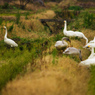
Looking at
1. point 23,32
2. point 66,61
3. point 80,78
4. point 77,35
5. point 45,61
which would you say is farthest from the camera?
point 23,32

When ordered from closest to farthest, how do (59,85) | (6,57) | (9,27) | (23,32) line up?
(59,85)
(6,57)
(9,27)
(23,32)

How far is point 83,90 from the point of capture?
5.43 m

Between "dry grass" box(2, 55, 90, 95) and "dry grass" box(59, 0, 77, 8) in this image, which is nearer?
"dry grass" box(2, 55, 90, 95)

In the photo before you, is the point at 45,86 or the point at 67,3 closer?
the point at 45,86

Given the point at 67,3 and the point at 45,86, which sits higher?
the point at 67,3

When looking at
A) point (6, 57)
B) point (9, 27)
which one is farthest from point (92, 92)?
point (9, 27)

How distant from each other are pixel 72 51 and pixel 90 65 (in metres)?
1.22

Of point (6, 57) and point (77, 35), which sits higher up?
point (77, 35)

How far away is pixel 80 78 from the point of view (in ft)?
20.4

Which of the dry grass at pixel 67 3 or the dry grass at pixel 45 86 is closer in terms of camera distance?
the dry grass at pixel 45 86

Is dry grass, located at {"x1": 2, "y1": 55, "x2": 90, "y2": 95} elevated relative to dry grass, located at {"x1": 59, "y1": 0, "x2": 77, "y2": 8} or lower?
lower

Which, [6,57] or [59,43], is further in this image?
[6,57]

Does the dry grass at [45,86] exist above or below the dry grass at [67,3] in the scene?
below

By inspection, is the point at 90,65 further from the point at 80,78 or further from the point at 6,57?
the point at 6,57
